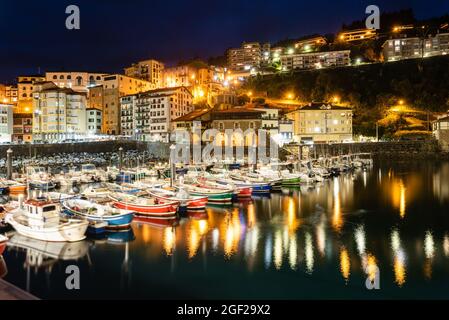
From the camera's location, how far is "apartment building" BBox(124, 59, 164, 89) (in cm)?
9512

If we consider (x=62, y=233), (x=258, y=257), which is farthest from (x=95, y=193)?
(x=258, y=257)

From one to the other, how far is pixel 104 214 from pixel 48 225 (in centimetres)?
316

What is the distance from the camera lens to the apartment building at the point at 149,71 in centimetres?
9512

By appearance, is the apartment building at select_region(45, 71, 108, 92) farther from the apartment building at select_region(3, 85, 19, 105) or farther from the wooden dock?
the wooden dock

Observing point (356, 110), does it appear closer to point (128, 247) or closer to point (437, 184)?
point (437, 184)

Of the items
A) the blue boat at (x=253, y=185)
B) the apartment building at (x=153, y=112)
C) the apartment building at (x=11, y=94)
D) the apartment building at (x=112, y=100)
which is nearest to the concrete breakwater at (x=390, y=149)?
the apartment building at (x=153, y=112)

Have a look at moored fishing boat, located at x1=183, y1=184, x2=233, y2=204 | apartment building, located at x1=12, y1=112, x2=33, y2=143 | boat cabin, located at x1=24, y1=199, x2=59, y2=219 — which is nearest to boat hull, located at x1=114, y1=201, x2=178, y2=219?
moored fishing boat, located at x1=183, y1=184, x2=233, y2=204

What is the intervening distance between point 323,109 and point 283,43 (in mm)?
73478

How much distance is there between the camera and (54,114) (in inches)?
2778

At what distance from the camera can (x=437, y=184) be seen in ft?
130

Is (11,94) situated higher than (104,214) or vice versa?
(11,94)

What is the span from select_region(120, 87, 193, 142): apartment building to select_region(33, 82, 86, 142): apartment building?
1002cm

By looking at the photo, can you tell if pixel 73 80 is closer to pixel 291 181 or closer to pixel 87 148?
pixel 87 148

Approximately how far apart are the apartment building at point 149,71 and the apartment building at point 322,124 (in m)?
38.3
